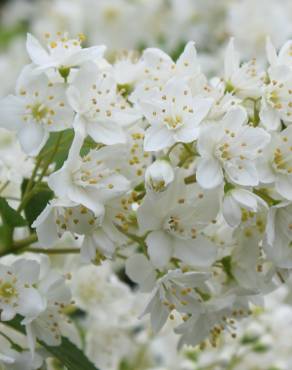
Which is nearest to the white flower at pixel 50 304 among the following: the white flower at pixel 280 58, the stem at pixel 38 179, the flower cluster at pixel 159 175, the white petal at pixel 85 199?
the flower cluster at pixel 159 175

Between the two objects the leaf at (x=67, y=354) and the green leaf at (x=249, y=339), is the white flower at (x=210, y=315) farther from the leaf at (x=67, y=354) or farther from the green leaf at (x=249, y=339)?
the green leaf at (x=249, y=339)

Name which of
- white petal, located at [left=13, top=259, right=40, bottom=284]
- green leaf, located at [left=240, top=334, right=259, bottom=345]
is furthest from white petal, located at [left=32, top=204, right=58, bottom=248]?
green leaf, located at [left=240, top=334, right=259, bottom=345]

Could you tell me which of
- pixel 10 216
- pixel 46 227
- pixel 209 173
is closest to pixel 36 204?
pixel 10 216

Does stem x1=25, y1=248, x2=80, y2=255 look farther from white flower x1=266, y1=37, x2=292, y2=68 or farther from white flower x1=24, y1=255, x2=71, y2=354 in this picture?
white flower x1=266, y1=37, x2=292, y2=68

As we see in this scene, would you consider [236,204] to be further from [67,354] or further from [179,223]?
[67,354]

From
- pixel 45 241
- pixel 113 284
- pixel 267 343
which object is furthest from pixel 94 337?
pixel 45 241

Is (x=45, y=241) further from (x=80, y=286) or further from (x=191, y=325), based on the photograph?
(x=80, y=286)
